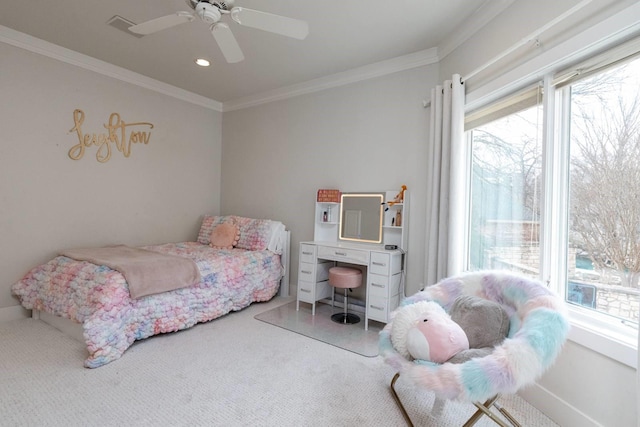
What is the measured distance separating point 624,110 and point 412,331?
1509mm

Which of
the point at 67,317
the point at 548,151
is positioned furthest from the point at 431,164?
the point at 67,317

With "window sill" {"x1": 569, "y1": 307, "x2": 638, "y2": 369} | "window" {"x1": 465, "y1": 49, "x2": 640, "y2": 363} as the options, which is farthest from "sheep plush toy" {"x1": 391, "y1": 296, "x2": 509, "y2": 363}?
"window" {"x1": 465, "y1": 49, "x2": 640, "y2": 363}

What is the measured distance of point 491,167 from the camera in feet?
8.05

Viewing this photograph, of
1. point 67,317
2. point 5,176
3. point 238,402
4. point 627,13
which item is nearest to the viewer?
point 627,13

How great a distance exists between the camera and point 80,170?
328 cm

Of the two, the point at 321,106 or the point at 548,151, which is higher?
the point at 321,106

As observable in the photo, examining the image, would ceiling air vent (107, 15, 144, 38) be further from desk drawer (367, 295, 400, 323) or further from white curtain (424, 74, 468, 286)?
desk drawer (367, 295, 400, 323)

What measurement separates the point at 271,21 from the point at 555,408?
2.70 meters

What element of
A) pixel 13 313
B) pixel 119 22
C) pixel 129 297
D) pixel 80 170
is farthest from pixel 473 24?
pixel 13 313

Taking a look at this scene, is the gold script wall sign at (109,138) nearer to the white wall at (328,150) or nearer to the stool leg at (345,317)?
the white wall at (328,150)

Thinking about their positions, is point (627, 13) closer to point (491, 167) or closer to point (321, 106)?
point (491, 167)

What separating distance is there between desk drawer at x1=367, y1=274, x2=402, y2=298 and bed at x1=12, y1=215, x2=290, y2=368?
4.19 ft

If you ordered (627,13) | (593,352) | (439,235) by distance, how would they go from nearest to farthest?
(627,13), (593,352), (439,235)

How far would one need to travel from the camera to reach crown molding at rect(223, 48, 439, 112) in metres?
2.98
